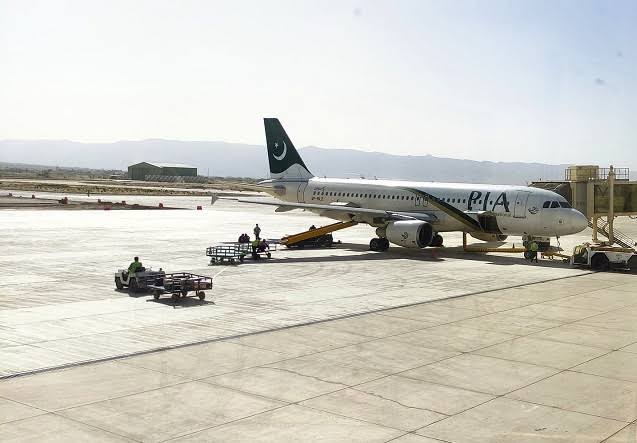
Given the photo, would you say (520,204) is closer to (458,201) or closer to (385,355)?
(458,201)

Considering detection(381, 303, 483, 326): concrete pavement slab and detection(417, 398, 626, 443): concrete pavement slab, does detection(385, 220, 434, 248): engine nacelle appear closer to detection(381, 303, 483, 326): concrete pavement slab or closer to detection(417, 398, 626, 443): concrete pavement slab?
detection(381, 303, 483, 326): concrete pavement slab

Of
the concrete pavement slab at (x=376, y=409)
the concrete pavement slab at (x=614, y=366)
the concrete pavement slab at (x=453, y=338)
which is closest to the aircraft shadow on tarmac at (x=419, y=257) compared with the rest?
the concrete pavement slab at (x=453, y=338)

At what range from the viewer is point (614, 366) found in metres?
17.9

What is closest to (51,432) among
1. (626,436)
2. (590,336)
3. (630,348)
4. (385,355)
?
(385,355)

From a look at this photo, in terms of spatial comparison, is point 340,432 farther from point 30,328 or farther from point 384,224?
point 384,224

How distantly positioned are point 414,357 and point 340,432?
19.2ft

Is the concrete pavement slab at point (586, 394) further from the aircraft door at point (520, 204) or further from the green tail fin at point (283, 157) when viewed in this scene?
the green tail fin at point (283, 157)

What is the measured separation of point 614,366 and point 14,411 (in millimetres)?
13660

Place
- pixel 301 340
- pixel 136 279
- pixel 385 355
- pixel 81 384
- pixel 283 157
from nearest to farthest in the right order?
pixel 81 384
pixel 385 355
pixel 301 340
pixel 136 279
pixel 283 157

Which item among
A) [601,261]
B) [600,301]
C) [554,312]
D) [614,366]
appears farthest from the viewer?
[601,261]

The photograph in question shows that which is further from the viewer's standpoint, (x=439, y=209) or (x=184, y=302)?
(x=439, y=209)

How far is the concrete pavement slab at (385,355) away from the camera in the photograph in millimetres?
17844

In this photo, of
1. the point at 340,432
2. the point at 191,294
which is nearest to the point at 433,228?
the point at 191,294

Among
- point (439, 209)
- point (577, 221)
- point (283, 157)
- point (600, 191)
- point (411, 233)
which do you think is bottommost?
point (411, 233)
